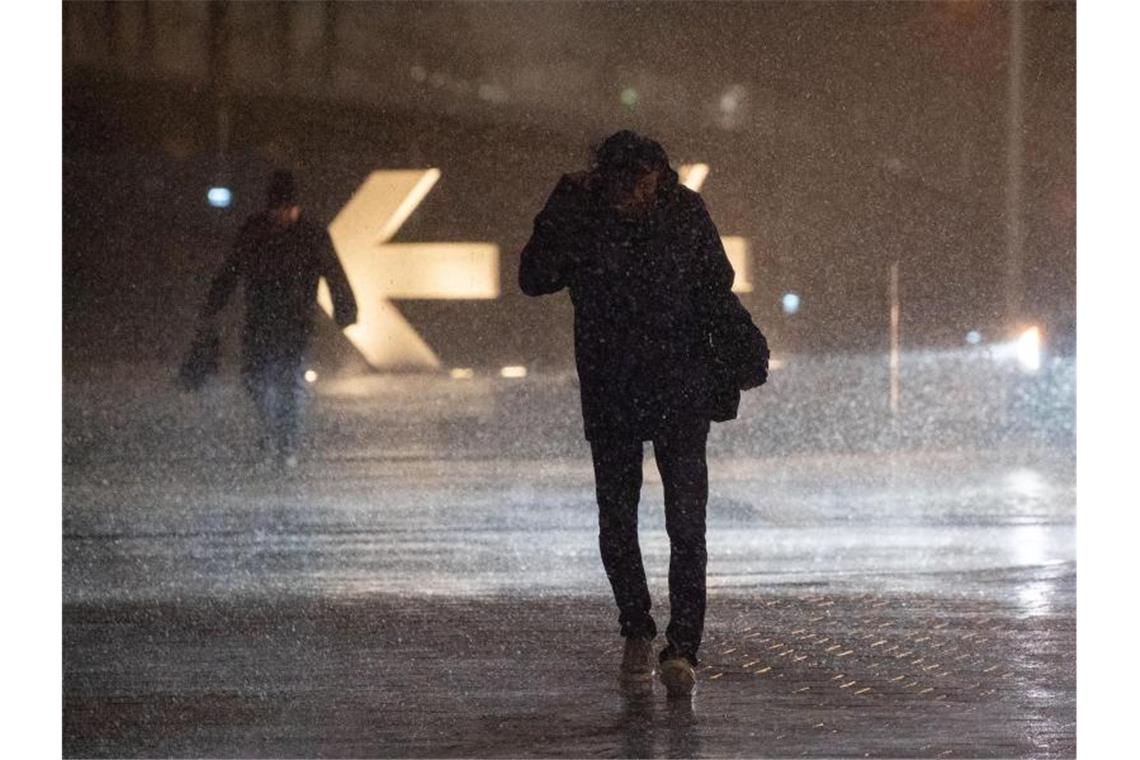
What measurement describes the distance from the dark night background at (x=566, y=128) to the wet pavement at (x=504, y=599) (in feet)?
Answer: 1.87

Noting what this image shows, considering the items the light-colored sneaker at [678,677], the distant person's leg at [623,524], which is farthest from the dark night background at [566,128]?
the light-colored sneaker at [678,677]

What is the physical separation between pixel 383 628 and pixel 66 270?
9.23 ft

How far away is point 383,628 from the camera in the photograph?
7.82m

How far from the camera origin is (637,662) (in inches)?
275

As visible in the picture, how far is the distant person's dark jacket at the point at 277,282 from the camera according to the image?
948 centimetres

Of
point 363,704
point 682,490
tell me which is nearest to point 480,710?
A: point 363,704

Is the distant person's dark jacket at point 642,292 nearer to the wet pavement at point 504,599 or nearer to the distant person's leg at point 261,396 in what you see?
the wet pavement at point 504,599

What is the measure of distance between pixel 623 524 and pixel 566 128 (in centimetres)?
293

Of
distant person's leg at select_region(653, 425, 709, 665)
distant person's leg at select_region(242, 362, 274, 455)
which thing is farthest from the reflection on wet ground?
distant person's leg at select_region(242, 362, 274, 455)

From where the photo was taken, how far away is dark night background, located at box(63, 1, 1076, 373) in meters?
9.40

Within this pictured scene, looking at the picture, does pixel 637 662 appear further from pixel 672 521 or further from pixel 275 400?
pixel 275 400

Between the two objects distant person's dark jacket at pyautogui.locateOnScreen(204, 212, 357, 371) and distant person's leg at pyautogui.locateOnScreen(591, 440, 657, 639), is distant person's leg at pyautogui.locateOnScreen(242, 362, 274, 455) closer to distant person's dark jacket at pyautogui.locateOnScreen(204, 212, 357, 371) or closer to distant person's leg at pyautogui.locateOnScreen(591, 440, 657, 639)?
distant person's dark jacket at pyautogui.locateOnScreen(204, 212, 357, 371)

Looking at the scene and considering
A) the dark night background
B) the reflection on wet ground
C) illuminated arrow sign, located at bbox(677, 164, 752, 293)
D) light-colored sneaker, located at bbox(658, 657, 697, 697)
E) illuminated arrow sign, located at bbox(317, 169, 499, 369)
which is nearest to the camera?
the reflection on wet ground

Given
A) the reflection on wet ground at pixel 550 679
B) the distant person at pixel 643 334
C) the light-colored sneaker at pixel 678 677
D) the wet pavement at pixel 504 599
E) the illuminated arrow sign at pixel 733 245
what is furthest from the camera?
the illuminated arrow sign at pixel 733 245
